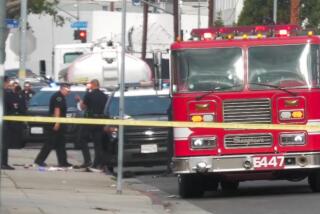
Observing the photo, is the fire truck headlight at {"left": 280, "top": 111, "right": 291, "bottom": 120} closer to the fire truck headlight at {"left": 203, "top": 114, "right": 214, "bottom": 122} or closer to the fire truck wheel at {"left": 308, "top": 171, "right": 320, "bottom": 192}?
the fire truck headlight at {"left": 203, "top": 114, "right": 214, "bottom": 122}

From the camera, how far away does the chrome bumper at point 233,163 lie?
1479 cm

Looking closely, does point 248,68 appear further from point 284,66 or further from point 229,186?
point 229,186

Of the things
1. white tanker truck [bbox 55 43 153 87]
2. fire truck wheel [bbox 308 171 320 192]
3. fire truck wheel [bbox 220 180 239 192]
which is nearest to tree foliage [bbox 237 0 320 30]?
white tanker truck [bbox 55 43 153 87]

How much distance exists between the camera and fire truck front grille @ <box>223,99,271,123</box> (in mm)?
14836

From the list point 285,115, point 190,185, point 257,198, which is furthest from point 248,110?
point 190,185

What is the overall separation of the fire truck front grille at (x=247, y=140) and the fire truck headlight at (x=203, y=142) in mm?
186

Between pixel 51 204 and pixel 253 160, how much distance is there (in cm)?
321

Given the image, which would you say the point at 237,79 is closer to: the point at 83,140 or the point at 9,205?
the point at 9,205

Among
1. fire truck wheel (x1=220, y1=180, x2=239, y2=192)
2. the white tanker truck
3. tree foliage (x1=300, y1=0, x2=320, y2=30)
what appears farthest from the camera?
tree foliage (x1=300, y1=0, x2=320, y2=30)

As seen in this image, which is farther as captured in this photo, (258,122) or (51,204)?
(258,122)

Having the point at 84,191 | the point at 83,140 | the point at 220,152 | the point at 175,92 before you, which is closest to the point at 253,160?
the point at 220,152

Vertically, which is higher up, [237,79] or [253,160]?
[237,79]

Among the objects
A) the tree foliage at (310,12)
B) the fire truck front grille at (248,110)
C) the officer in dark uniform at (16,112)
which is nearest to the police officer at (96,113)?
the officer in dark uniform at (16,112)

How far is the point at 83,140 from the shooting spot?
20.5 metres
